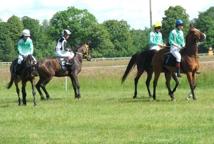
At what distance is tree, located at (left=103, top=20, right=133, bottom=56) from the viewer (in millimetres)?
118500

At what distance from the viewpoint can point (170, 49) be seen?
74.2ft

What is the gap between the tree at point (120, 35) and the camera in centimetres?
11850

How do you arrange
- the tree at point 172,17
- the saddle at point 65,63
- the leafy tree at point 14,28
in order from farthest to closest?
the leafy tree at point 14,28
the tree at point 172,17
the saddle at point 65,63

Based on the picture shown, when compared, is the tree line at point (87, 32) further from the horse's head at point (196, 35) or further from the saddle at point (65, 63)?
the horse's head at point (196, 35)

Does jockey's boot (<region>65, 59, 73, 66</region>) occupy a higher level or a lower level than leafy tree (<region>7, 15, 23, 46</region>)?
lower

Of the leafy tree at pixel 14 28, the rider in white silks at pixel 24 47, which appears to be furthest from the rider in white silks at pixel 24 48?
the leafy tree at pixel 14 28

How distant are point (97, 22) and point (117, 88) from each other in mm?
89168

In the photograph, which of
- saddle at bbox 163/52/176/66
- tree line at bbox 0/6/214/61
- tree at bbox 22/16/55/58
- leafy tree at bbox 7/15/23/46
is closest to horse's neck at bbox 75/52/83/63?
saddle at bbox 163/52/176/66

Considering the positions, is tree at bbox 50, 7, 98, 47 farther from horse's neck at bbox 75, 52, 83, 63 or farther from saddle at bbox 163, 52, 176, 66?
saddle at bbox 163, 52, 176, 66

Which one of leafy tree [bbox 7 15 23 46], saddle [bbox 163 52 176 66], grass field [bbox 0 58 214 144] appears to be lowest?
grass field [bbox 0 58 214 144]

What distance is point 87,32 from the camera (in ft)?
384

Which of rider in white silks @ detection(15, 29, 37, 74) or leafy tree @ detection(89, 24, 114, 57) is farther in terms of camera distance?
leafy tree @ detection(89, 24, 114, 57)

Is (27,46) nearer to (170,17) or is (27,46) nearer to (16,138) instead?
(16,138)

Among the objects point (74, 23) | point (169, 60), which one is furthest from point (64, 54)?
point (74, 23)
